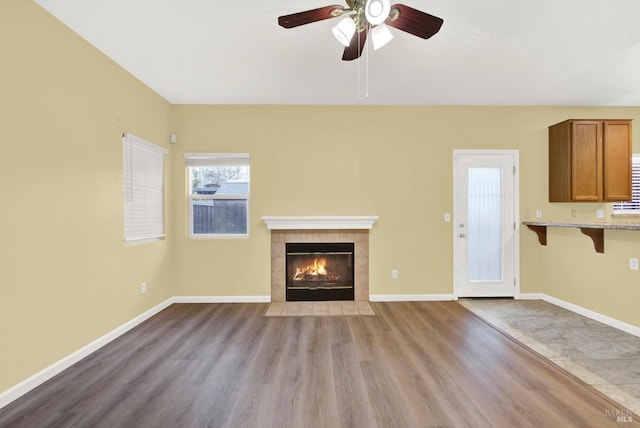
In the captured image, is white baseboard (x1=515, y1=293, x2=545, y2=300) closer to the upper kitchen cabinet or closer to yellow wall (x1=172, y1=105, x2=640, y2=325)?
yellow wall (x1=172, y1=105, x2=640, y2=325)

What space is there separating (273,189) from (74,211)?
2234 mm

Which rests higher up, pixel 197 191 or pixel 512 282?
pixel 197 191

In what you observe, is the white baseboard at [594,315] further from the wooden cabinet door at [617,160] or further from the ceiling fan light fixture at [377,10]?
the ceiling fan light fixture at [377,10]

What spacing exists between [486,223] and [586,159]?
1465mm

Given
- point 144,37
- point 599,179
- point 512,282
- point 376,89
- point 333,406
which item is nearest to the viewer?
point 333,406

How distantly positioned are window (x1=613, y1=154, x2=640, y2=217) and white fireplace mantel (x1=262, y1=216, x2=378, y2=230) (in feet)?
11.5

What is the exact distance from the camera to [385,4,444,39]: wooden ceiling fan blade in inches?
68.4

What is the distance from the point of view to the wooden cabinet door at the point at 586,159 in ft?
12.8

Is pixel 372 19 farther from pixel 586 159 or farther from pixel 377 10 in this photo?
pixel 586 159

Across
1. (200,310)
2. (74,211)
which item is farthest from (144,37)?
(200,310)

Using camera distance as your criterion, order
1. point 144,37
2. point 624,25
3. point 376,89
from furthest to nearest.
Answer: point 376,89
point 144,37
point 624,25

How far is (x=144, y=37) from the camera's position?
2.58 metres

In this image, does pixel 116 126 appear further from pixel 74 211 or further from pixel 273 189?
pixel 273 189

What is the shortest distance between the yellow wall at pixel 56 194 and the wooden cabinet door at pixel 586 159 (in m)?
5.51
